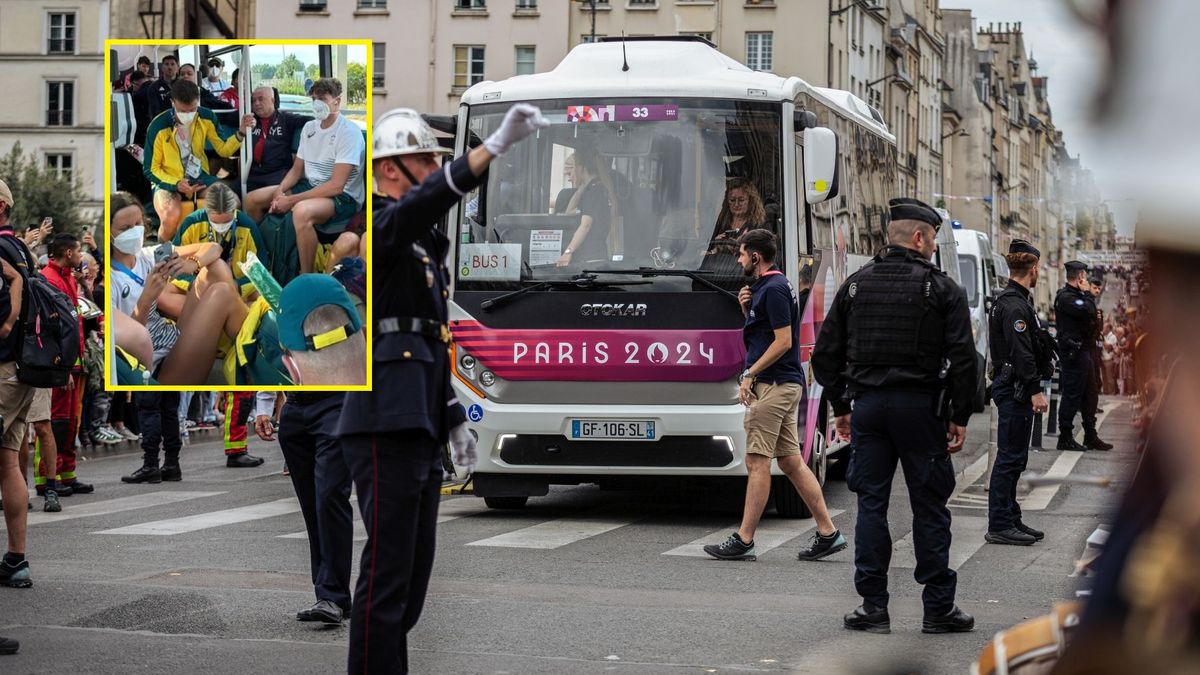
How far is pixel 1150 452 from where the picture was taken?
61.1 inches

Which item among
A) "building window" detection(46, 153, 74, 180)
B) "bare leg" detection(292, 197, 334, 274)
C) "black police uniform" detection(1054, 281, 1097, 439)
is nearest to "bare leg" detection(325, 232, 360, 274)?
"bare leg" detection(292, 197, 334, 274)

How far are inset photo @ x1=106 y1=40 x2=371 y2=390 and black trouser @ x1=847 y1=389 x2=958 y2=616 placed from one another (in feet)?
9.04

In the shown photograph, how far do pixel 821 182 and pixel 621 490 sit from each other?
4077 millimetres

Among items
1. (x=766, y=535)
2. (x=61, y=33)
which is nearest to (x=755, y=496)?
(x=766, y=535)

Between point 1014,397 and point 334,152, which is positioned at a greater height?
point 334,152

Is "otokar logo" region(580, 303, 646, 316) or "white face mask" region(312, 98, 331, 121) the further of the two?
"otokar logo" region(580, 303, 646, 316)

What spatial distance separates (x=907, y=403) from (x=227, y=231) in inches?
126

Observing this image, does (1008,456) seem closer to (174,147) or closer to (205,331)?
(205,331)

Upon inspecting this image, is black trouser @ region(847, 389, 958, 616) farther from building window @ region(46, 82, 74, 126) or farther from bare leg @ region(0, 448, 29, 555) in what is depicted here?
building window @ region(46, 82, 74, 126)

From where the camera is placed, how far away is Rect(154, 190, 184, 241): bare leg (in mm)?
6668

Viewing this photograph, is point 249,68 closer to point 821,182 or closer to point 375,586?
point 375,586

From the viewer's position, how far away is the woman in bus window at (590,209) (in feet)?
39.4

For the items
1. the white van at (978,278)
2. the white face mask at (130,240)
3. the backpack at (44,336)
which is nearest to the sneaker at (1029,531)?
the backpack at (44,336)

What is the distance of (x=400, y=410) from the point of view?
17.1ft
